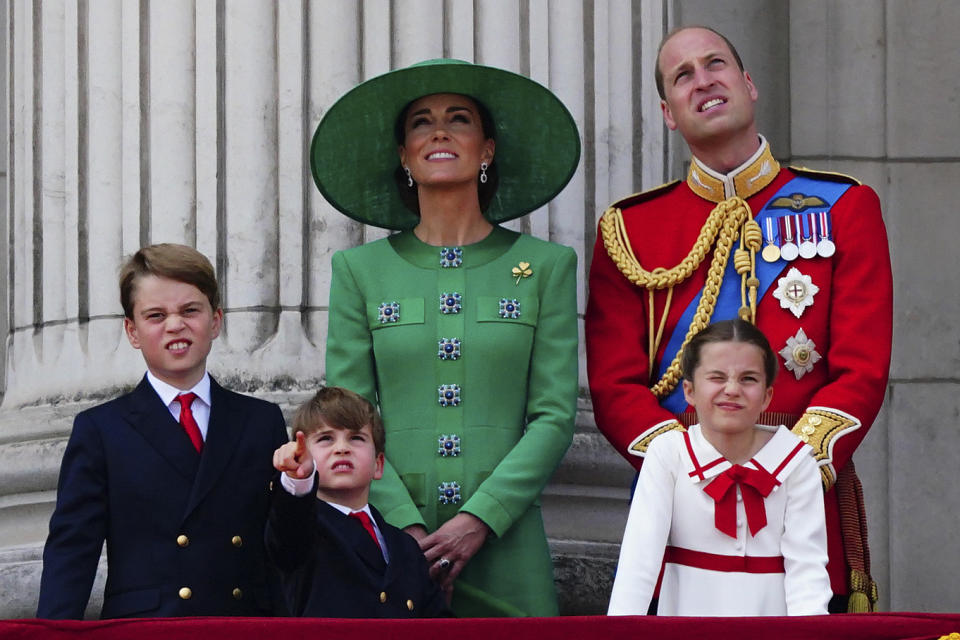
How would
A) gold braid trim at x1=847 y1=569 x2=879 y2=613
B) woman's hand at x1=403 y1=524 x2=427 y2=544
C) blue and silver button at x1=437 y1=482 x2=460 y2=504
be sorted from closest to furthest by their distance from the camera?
gold braid trim at x1=847 y1=569 x2=879 y2=613, woman's hand at x1=403 y1=524 x2=427 y2=544, blue and silver button at x1=437 y1=482 x2=460 y2=504

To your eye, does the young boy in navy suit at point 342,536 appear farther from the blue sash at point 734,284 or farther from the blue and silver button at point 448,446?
the blue sash at point 734,284

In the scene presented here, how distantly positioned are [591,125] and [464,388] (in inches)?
55.2

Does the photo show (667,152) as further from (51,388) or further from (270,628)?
(270,628)

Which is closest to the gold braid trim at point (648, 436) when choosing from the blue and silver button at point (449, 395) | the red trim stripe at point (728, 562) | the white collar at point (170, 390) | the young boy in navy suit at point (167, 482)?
the red trim stripe at point (728, 562)

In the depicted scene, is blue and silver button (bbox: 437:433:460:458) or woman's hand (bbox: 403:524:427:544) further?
blue and silver button (bbox: 437:433:460:458)

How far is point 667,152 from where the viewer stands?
640 cm

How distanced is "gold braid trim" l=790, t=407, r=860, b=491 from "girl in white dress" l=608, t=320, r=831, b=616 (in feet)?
0.30

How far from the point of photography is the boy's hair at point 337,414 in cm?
460

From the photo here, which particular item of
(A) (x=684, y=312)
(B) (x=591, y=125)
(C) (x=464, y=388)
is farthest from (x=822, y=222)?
(B) (x=591, y=125)

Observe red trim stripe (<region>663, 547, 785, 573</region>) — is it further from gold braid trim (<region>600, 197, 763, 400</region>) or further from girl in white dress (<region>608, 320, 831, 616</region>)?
gold braid trim (<region>600, 197, 763, 400</region>)

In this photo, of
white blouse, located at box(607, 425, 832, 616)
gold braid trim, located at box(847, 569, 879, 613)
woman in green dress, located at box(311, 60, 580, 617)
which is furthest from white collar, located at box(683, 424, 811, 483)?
woman in green dress, located at box(311, 60, 580, 617)

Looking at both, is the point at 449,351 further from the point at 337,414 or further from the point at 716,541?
the point at 716,541

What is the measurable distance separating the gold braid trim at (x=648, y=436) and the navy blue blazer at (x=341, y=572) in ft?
1.84

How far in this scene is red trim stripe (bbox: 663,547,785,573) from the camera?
4434 millimetres
